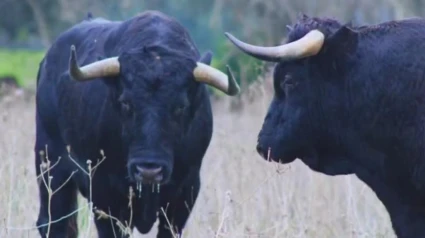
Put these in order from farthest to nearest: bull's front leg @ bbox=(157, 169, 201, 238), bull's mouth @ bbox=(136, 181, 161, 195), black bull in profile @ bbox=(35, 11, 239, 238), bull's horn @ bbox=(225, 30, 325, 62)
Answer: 1. bull's front leg @ bbox=(157, 169, 201, 238)
2. bull's mouth @ bbox=(136, 181, 161, 195)
3. black bull in profile @ bbox=(35, 11, 239, 238)
4. bull's horn @ bbox=(225, 30, 325, 62)

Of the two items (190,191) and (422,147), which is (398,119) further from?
(190,191)

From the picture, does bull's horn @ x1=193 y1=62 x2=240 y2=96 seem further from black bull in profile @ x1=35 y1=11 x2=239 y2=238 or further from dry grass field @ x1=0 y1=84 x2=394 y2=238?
dry grass field @ x1=0 y1=84 x2=394 y2=238

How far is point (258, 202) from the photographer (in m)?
10.6

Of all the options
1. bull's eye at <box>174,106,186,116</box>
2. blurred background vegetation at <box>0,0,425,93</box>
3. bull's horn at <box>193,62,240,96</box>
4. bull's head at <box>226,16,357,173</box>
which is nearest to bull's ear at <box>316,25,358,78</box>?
bull's head at <box>226,16,357,173</box>

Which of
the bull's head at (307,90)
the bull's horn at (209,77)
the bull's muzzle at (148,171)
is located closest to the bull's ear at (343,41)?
the bull's head at (307,90)

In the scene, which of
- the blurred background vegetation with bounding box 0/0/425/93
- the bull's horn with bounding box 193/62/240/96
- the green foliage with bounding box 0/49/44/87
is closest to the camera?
the bull's horn with bounding box 193/62/240/96

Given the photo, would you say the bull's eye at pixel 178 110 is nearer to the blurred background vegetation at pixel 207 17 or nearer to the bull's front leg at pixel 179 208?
the bull's front leg at pixel 179 208

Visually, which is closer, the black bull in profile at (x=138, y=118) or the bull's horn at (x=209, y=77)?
the black bull in profile at (x=138, y=118)

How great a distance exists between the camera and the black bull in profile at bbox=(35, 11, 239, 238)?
8266mm

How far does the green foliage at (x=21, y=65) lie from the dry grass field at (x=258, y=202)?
15.4 metres

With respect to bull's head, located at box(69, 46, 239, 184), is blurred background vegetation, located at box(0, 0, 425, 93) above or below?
above

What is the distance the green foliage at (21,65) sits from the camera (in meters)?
28.1

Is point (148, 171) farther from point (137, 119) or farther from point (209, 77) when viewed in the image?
point (209, 77)

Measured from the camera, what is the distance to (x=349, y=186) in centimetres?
991
